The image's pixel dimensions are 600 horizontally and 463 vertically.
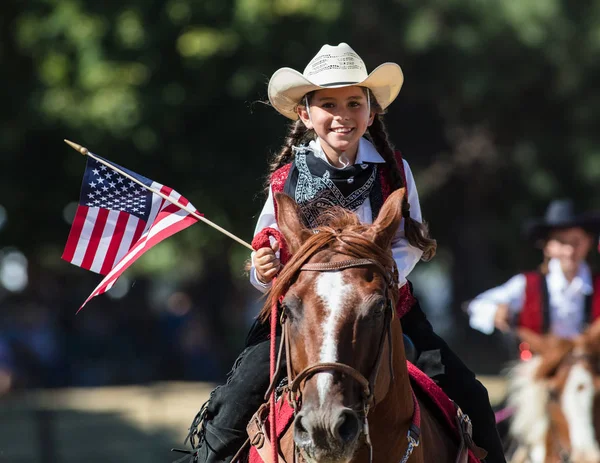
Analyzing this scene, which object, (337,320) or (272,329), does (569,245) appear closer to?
(272,329)

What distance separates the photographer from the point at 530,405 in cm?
789

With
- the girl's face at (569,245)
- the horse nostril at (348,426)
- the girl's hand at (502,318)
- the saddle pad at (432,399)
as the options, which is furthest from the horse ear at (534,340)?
the horse nostril at (348,426)

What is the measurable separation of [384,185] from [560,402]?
3695 mm

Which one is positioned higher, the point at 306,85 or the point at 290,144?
the point at 306,85

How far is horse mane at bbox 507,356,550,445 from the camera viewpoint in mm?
7836

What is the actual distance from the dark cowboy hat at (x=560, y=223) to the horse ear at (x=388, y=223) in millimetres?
5160

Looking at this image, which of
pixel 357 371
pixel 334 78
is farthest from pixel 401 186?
pixel 357 371

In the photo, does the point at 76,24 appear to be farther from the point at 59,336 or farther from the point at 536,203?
the point at 536,203

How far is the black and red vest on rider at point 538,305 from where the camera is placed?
845 cm

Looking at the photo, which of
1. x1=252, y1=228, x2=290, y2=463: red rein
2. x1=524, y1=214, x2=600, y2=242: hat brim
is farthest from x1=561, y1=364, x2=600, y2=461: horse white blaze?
x1=252, y1=228, x2=290, y2=463: red rein

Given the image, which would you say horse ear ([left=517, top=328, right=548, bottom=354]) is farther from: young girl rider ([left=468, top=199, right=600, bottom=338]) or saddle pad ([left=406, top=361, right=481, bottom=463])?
saddle pad ([left=406, top=361, right=481, bottom=463])

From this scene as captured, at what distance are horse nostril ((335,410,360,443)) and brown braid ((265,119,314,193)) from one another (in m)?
1.64

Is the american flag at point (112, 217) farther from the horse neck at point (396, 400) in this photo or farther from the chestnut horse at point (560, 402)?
the chestnut horse at point (560, 402)

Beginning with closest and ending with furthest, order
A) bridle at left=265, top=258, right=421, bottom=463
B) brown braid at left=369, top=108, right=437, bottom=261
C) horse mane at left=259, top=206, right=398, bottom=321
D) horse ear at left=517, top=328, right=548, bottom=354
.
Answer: bridle at left=265, top=258, right=421, bottom=463 → horse mane at left=259, top=206, right=398, bottom=321 → brown braid at left=369, top=108, right=437, bottom=261 → horse ear at left=517, top=328, right=548, bottom=354
